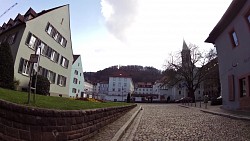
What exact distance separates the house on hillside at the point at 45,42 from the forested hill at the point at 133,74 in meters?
95.7

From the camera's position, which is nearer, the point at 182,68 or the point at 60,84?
the point at 60,84

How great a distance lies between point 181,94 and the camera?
104m

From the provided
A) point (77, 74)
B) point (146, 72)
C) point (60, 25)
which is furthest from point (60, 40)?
point (146, 72)

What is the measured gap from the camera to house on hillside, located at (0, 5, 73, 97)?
24.7 metres

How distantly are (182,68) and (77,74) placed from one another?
25.3m

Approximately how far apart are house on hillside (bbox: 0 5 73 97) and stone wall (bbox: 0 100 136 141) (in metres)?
15.8

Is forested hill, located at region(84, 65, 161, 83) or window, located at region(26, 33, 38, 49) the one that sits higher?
forested hill, located at region(84, 65, 161, 83)

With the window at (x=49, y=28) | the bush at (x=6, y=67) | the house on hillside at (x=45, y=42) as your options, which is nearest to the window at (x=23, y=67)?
the house on hillside at (x=45, y=42)

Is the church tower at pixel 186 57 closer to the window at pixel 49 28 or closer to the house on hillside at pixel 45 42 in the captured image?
the house on hillside at pixel 45 42

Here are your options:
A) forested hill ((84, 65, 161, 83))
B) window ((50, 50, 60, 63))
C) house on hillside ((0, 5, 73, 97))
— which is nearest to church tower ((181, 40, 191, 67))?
house on hillside ((0, 5, 73, 97))

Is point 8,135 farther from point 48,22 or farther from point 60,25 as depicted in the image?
point 60,25

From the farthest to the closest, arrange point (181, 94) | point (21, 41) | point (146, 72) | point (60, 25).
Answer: point (146, 72), point (181, 94), point (60, 25), point (21, 41)

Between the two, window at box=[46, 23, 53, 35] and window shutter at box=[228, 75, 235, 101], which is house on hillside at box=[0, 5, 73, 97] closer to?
window at box=[46, 23, 53, 35]

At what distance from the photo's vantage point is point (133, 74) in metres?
143
